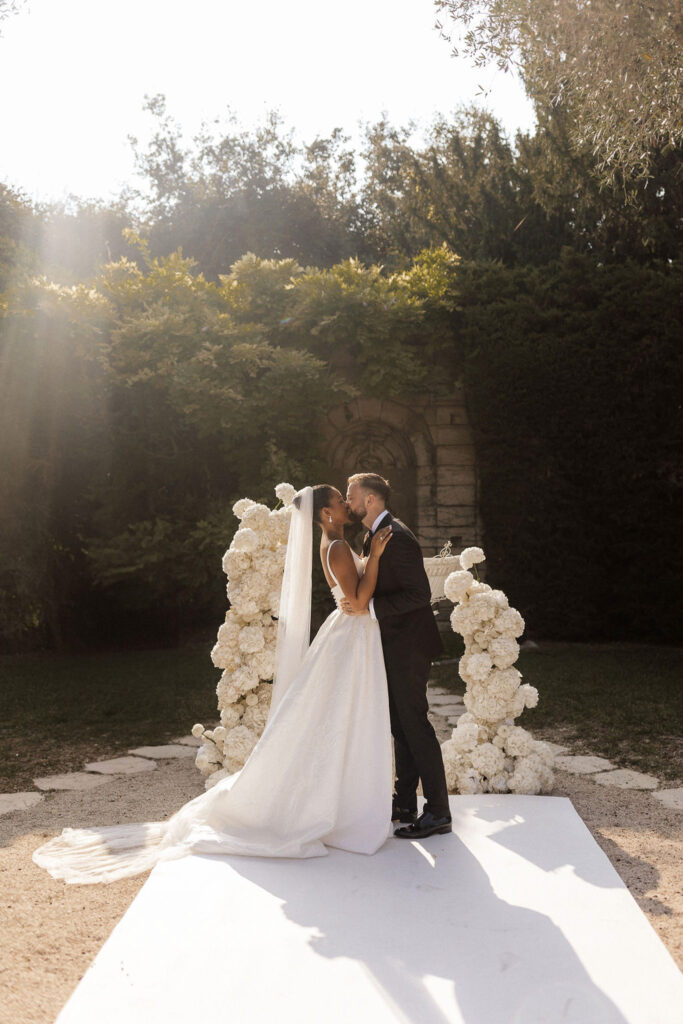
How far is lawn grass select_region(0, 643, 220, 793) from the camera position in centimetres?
664

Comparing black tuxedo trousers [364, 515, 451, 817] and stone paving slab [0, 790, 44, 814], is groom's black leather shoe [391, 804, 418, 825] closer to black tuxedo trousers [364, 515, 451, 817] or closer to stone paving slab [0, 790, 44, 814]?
black tuxedo trousers [364, 515, 451, 817]

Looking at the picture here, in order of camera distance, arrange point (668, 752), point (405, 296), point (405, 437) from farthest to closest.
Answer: point (405, 437), point (405, 296), point (668, 752)

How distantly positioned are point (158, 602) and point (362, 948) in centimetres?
915

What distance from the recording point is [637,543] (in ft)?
35.5

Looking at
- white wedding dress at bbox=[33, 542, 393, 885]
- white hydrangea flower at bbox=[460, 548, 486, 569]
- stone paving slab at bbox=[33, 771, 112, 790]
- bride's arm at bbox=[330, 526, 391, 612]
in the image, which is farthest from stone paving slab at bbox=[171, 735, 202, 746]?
bride's arm at bbox=[330, 526, 391, 612]

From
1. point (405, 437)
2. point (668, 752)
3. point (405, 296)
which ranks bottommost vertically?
point (668, 752)

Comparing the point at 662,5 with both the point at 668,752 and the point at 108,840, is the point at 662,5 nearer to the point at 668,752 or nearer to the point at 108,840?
the point at 668,752

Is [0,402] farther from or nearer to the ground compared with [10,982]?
farther from the ground

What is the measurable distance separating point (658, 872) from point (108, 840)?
9.02 ft

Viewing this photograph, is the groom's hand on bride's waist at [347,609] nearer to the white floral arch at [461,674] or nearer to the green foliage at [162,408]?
the white floral arch at [461,674]

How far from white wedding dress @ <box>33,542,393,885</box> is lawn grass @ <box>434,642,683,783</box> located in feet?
8.02

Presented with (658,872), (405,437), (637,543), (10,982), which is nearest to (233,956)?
(10,982)

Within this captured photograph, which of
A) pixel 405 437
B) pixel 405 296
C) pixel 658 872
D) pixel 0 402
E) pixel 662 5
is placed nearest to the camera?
pixel 658 872

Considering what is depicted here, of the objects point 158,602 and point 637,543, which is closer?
point 637,543
